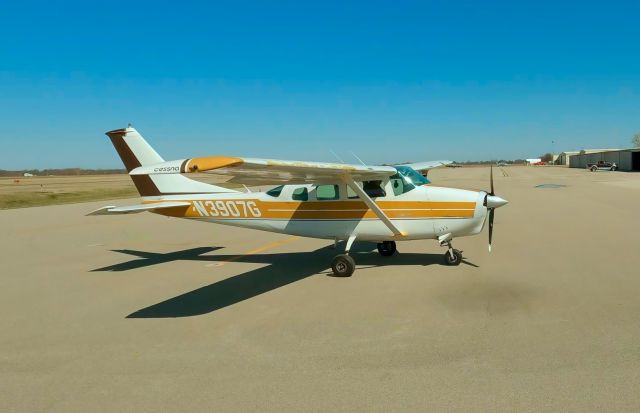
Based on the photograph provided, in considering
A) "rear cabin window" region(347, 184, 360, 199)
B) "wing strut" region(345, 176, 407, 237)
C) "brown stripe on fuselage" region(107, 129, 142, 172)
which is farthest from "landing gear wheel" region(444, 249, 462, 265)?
"brown stripe on fuselage" region(107, 129, 142, 172)

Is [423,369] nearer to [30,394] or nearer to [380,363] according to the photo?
[380,363]

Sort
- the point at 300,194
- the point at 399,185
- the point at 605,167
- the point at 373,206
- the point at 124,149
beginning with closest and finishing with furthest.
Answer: the point at 373,206 → the point at 399,185 → the point at 300,194 → the point at 124,149 → the point at 605,167

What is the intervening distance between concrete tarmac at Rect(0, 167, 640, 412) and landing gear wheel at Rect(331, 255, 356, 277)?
21cm

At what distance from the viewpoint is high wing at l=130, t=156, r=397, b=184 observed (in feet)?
18.2

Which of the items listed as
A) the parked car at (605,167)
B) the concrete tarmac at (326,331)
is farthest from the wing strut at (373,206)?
the parked car at (605,167)

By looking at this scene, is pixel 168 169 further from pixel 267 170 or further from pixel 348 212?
pixel 348 212

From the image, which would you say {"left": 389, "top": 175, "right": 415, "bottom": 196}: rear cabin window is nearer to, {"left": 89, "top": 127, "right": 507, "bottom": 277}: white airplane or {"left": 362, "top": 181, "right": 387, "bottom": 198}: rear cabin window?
{"left": 89, "top": 127, "right": 507, "bottom": 277}: white airplane

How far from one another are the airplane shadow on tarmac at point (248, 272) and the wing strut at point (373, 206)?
3.48 ft

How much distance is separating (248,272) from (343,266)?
2255mm

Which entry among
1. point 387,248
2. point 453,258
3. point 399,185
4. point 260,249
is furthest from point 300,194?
point 453,258


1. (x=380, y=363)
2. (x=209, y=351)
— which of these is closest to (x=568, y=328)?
(x=380, y=363)

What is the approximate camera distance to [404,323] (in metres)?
6.06

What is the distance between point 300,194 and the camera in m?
9.95

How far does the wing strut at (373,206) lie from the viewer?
889 cm
